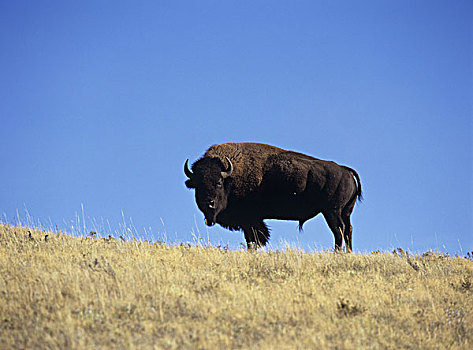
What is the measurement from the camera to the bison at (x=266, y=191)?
13211mm

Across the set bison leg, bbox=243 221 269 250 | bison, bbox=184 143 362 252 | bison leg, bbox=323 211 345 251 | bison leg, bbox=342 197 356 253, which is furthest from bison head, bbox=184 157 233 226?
bison leg, bbox=342 197 356 253

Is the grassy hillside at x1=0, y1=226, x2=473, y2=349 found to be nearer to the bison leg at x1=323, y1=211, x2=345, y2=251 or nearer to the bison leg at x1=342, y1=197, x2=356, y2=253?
the bison leg at x1=323, y1=211, x2=345, y2=251

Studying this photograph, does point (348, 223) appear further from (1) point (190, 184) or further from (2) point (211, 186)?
(1) point (190, 184)

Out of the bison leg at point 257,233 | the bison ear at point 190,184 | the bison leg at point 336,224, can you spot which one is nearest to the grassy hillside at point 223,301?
the bison leg at point 336,224

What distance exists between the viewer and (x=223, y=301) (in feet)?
23.2

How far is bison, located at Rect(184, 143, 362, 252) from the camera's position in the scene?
43.3 feet

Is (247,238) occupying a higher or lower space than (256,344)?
higher

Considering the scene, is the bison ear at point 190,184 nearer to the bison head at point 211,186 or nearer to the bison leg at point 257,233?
the bison head at point 211,186

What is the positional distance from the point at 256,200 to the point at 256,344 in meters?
7.71

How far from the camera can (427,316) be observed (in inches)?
284

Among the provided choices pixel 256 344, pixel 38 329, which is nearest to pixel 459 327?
pixel 256 344

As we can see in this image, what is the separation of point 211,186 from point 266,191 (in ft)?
4.80

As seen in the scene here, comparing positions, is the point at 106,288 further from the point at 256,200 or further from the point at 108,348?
the point at 256,200

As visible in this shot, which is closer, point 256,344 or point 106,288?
point 256,344
